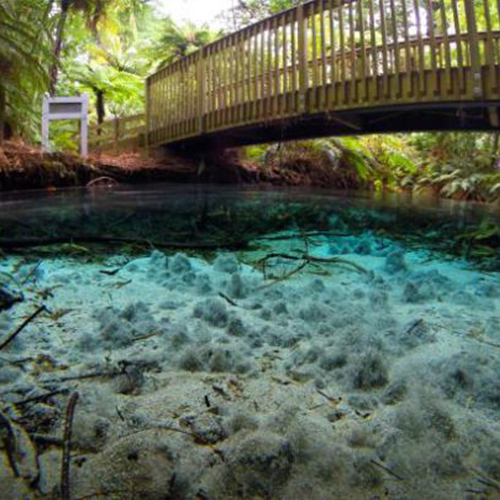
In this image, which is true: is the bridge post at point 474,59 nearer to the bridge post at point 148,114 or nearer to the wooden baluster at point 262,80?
the wooden baluster at point 262,80

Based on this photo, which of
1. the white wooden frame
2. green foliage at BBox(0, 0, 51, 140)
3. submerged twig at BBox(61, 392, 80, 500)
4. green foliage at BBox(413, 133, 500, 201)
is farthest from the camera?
green foliage at BBox(413, 133, 500, 201)

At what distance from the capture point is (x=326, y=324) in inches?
54.3

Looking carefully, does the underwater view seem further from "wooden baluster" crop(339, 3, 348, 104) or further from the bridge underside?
"wooden baluster" crop(339, 3, 348, 104)

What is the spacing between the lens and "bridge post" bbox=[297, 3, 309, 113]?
630 cm

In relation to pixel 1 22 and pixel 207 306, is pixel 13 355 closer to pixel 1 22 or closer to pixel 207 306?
pixel 207 306

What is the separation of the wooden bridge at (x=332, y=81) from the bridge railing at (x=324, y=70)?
0.05ft

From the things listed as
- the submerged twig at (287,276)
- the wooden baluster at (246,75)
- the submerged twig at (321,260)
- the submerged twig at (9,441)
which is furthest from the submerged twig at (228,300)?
the wooden baluster at (246,75)

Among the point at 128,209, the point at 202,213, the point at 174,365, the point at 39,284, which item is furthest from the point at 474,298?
the point at 128,209

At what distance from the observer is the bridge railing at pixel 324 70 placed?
15.5ft

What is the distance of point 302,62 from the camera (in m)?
6.35

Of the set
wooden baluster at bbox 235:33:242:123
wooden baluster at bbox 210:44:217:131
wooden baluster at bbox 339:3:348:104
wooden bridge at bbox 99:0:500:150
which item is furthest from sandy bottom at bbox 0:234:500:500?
wooden baluster at bbox 210:44:217:131

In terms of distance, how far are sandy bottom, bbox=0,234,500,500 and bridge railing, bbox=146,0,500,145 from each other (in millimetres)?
3931

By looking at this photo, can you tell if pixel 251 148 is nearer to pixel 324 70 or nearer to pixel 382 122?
pixel 382 122

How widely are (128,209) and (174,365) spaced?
12.4 feet
